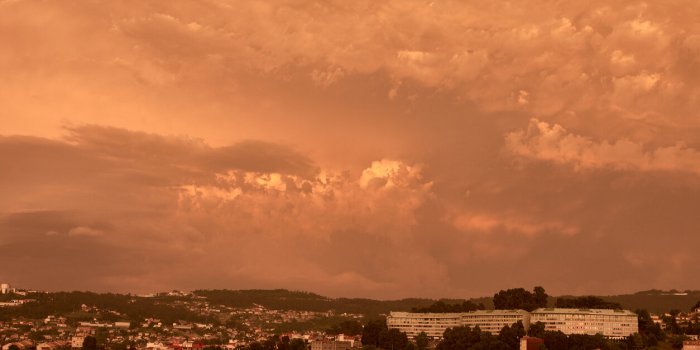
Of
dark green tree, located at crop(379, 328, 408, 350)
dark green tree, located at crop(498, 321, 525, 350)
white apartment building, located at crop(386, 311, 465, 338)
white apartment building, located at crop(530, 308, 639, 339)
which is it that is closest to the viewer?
dark green tree, located at crop(498, 321, 525, 350)

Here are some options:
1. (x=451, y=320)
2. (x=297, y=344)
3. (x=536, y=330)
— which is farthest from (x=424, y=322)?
(x=536, y=330)

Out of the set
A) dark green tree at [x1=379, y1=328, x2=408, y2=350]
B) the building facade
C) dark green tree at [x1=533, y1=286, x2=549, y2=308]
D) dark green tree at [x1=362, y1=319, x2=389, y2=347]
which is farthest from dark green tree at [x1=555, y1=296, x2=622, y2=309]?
the building facade

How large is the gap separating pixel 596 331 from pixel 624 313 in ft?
19.2

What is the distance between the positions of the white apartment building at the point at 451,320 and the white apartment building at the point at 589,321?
355 cm

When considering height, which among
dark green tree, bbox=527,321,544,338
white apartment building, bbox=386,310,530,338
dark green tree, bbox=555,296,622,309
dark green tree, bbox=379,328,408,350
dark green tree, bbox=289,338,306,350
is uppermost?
dark green tree, bbox=555,296,622,309

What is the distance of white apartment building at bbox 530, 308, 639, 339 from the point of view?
15712 centimetres

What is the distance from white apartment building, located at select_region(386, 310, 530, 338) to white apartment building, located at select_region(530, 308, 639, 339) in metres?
3.55

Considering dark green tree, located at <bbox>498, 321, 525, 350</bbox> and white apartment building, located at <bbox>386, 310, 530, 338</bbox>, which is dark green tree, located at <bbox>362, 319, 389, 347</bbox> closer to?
white apartment building, located at <bbox>386, 310, 530, 338</bbox>

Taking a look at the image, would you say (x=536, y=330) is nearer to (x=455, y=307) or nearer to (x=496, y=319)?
(x=496, y=319)

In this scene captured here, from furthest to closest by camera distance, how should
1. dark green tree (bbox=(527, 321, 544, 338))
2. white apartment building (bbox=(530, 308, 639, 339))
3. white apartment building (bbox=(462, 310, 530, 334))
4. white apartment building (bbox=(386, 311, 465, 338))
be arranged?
white apartment building (bbox=(386, 311, 465, 338))
white apartment building (bbox=(462, 310, 530, 334))
white apartment building (bbox=(530, 308, 639, 339))
dark green tree (bbox=(527, 321, 544, 338))

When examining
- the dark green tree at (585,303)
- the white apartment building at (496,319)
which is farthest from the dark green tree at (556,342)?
the dark green tree at (585,303)

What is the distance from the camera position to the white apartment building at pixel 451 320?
524ft

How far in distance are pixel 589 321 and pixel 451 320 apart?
1002 inches

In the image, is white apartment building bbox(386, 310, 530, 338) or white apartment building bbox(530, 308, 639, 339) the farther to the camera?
white apartment building bbox(386, 310, 530, 338)
